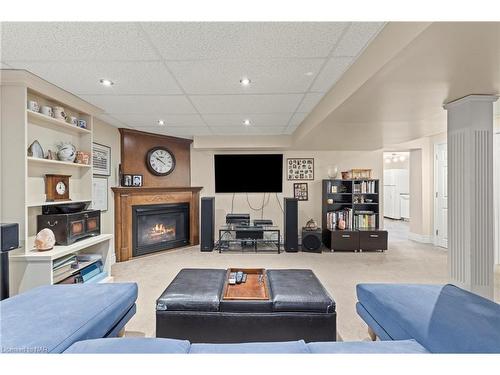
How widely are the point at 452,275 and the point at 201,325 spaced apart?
2.29 m

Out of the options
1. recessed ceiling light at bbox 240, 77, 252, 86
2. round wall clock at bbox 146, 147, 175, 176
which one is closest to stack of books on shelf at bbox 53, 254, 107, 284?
round wall clock at bbox 146, 147, 175, 176

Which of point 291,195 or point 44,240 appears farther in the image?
point 291,195

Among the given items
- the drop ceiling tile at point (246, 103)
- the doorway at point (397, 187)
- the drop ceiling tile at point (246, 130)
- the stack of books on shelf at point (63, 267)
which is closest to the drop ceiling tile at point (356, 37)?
the drop ceiling tile at point (246, 103)

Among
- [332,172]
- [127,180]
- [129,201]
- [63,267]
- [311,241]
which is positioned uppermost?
[332,172]

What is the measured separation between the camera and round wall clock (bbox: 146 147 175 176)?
4840 millimetres

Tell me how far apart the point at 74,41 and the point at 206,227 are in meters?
3.73

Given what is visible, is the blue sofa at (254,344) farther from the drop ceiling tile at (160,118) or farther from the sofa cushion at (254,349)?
the drop ceiling tile at (160,118)

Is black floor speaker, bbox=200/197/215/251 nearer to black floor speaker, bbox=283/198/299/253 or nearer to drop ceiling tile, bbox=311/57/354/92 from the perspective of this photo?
black floor speaker, bbox=283/198/299/253

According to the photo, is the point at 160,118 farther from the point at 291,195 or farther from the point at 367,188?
the point at 367,188

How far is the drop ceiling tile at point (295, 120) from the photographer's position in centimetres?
356

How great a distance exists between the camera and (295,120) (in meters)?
3.85

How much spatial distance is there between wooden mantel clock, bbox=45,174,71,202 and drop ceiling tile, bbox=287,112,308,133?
2994 mm

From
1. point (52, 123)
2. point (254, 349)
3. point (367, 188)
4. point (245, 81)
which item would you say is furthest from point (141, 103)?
point (367, 188)

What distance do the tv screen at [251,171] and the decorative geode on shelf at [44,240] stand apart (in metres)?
3.29
